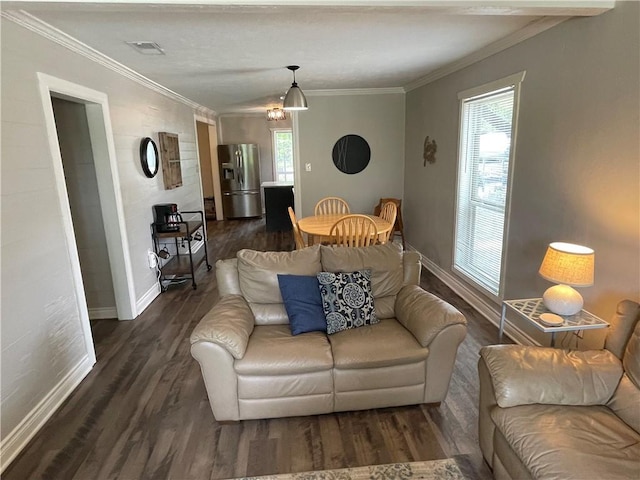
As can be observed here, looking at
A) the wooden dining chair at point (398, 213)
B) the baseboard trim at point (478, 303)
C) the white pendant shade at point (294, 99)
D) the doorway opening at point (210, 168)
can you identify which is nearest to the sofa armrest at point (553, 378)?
the baseboard trim at point (478, 303)

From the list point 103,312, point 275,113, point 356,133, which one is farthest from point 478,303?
point 275,113

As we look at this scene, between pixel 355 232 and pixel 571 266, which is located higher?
pixel 571 266

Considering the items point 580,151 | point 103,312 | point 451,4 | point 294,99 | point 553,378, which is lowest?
point 103,312

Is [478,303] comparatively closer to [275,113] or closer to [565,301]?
[565,301]

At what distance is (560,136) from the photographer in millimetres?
2514

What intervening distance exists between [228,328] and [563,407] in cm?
164


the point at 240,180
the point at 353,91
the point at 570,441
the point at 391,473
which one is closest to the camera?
the point at 570,441

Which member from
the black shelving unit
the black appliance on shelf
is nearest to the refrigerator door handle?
the black shelving unit

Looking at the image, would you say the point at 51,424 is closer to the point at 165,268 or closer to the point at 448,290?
the point at 165,268

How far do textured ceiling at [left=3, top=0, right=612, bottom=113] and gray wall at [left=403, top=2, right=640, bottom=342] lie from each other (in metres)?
0.32

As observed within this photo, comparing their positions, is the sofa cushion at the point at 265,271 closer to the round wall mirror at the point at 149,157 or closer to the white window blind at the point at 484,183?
the white window blind at the point at 484,183

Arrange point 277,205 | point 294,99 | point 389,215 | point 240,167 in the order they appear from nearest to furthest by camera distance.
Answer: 1. point 294,99
2. point 389,215
3. point 277,205
4. point 240,167

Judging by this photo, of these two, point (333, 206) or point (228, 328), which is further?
point (333, 206)

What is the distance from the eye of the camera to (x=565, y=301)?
6.98 ft
